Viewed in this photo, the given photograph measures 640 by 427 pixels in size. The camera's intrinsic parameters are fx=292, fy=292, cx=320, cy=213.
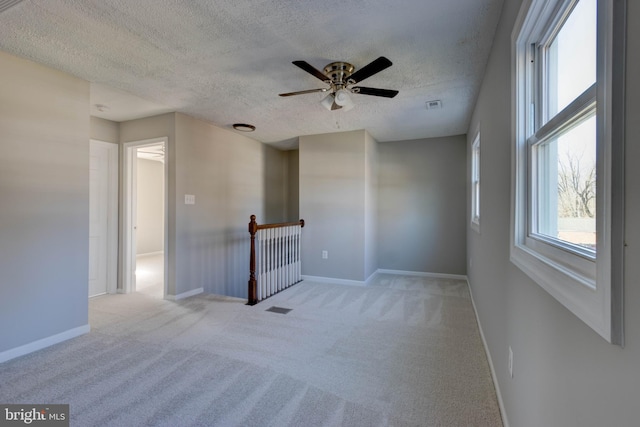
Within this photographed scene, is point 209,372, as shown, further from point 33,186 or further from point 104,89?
point 104,89

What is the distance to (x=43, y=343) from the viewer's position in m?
2.51

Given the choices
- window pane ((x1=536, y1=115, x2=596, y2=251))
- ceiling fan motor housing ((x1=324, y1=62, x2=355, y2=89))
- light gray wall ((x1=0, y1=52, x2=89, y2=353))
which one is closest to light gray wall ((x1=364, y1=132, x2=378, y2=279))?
ceiling fan motor housing ((x1=324, y1=62, x2=355, y2=89))

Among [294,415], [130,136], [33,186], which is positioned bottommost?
[294,415]

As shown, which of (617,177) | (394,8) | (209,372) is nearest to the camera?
(617,177)

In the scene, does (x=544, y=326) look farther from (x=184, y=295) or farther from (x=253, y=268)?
(x=184, y=295)

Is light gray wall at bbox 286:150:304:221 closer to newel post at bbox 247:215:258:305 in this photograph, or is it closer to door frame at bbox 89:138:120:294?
newel post at bbox 247:215:258:305

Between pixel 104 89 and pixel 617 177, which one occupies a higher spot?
pixel 104 89

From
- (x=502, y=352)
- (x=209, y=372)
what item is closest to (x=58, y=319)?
(x=209, y=372)

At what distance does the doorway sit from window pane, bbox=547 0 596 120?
3.92 metres

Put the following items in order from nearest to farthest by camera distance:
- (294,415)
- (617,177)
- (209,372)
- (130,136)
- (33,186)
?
(617,177) < (294,415) < (209,372) < (33,186) < (130,136)

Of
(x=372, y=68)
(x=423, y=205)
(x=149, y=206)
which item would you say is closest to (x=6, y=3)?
(x=372, y=68)

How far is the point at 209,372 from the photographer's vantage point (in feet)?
6.95

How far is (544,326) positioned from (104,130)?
198 inches

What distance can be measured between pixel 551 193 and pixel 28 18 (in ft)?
10.6
